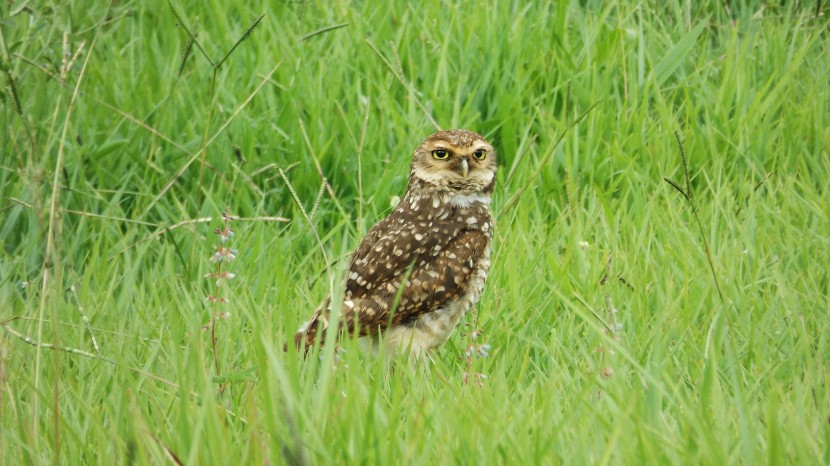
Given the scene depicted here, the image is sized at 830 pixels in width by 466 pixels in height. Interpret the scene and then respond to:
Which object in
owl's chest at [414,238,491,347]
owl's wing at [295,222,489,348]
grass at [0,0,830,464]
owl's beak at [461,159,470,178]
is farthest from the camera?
owl's beak at [461,159,470,178]

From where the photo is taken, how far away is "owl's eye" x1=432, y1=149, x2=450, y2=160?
4.72 meters

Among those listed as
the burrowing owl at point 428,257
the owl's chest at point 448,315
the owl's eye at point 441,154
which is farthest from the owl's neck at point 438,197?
the owl's chest at point 448,315

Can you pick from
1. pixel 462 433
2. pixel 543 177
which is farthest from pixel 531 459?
pixel 543 177

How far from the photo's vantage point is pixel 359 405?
9.89 feet

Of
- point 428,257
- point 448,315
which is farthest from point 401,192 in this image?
point 448,315

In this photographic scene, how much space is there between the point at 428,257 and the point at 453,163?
495mm

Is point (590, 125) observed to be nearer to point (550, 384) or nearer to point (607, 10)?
point (607, 10)

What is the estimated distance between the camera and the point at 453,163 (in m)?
4.71

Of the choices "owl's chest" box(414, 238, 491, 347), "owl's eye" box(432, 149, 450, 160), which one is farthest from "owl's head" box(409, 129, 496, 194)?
"owl's chest" box(414, 238, 491, 347)

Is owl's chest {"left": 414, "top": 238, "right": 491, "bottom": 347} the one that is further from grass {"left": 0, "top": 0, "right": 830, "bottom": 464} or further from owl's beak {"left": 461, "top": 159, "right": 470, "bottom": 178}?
owl's beak {"left": 461, "top": 159, "right": 470, "bottom": 178}

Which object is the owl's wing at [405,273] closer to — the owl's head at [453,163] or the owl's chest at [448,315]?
the owl's chest at [448,315]

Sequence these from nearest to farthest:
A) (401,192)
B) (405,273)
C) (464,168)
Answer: (405,273), (464,168), (401,192)

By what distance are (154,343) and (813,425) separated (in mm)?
2324

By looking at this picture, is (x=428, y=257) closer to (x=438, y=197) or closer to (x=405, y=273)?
(x=405, y=273)
